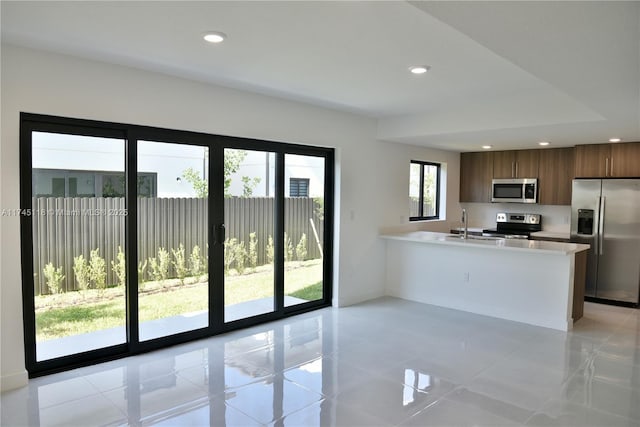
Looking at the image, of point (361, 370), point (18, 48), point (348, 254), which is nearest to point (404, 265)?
point (348, 254)

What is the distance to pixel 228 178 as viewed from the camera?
443 cm

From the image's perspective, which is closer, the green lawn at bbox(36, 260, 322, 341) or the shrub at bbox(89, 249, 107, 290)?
the green lawn at bbox(36, 260, 322, 341)

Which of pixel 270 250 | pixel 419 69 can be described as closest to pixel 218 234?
pixel 270 250

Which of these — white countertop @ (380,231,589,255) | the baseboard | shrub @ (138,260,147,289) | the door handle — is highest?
the door handle

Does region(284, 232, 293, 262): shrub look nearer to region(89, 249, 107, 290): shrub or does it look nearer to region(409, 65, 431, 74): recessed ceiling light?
region(89, 249, 107, 290): shrub

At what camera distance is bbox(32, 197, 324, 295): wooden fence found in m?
3.38

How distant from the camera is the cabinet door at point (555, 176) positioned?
636 cm

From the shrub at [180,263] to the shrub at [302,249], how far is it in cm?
144

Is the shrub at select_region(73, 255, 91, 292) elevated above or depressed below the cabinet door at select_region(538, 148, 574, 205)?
below

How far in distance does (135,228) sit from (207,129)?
1.11 m

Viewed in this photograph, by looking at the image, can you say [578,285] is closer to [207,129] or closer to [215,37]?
[207,129]

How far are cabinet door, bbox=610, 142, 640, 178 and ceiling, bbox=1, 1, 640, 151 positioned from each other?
108 cm

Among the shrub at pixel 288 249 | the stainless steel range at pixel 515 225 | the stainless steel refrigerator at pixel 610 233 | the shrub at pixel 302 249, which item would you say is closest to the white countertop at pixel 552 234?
the stainless steel range at pixel 515 225

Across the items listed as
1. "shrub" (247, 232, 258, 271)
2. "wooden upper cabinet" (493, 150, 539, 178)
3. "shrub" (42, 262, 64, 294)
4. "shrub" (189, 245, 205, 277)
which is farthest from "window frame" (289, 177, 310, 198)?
"wooden upper cabinet" (493, 150, 539, 178)
